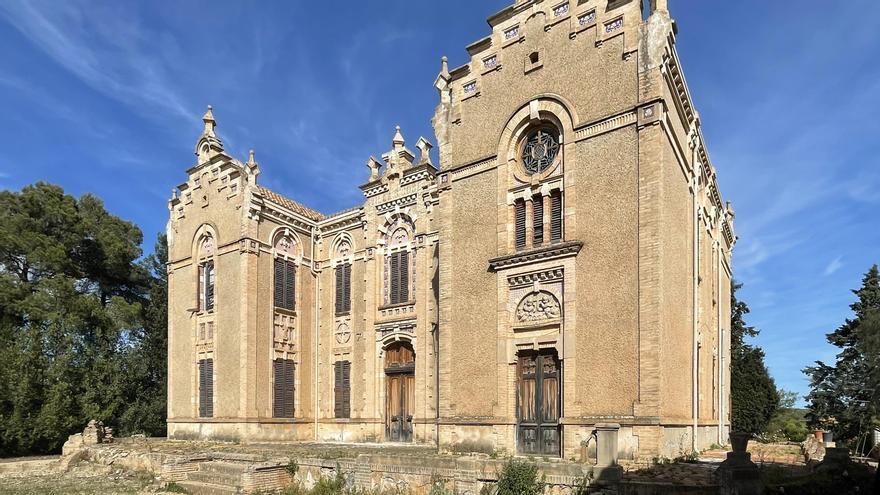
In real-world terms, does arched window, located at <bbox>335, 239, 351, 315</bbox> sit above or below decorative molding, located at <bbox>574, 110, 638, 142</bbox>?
below

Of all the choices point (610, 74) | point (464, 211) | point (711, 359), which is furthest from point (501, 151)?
point (711, 359)

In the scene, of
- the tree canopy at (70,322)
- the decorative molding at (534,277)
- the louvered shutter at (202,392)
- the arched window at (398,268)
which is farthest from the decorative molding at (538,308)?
the tree canopy at (70,322)

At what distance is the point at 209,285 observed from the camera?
28.5 metres

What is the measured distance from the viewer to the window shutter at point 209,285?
28250mm

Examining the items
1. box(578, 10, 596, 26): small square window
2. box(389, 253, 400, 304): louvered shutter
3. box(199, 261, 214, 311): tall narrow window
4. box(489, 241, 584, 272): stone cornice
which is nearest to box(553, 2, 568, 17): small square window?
box(578, 10, 596, 26): small square window

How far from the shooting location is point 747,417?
3366 cm

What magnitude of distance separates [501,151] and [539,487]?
9.72m

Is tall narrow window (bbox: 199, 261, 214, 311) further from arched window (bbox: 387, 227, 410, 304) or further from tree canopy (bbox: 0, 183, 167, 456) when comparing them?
arched window (bbox: 387, 227, 410, 304)

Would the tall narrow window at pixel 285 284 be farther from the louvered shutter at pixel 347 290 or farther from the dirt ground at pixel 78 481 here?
the dirt ground at pixel 78 481

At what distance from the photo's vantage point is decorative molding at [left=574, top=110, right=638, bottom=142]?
15.8 metres

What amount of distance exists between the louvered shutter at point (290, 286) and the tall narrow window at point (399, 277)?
519cm

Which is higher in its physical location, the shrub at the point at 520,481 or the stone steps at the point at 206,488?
the shrub at the point at 520,481

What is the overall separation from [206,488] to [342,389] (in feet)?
34.5

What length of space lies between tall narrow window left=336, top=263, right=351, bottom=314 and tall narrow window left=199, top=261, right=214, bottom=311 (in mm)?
5885
